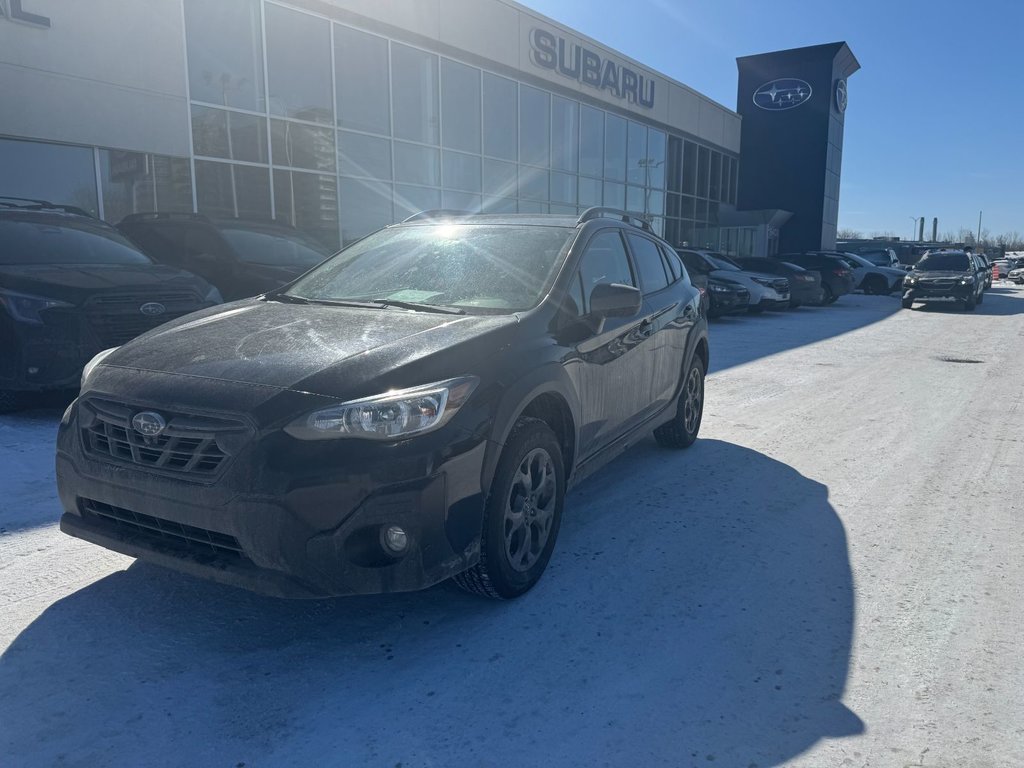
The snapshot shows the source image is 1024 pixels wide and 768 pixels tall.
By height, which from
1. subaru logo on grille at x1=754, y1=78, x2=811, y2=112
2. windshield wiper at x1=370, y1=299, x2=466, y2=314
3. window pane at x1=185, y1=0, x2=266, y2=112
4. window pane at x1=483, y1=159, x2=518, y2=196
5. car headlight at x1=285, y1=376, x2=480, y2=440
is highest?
subaru logo on grille at x1=754, y1=78, x2=811, y2=112

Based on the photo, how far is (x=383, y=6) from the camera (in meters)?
16.1

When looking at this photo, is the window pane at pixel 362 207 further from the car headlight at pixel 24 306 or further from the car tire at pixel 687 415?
the car tire at pixel 687 415

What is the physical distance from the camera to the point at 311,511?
2598mm

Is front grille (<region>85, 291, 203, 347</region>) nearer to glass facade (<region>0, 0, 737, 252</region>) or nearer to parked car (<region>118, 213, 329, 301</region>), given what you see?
parked car (<region>118, 213, 329, 301</region>)

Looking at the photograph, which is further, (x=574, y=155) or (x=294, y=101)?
(x=574, y=155)

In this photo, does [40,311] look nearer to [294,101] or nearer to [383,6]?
[294,101]

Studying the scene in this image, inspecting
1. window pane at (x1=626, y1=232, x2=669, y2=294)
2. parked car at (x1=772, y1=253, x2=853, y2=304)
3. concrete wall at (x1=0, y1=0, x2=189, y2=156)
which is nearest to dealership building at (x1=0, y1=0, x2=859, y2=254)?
concrete wall at (x1=0, y1=0, x2=189, y2=156)

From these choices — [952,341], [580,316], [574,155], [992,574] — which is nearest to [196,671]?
[580,316]

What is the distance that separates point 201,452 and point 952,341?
13794 mm

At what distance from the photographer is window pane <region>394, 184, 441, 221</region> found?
17422 millimetres

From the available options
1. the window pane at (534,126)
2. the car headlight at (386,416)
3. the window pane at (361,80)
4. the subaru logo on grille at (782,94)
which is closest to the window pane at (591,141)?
the window pane at (534,126)

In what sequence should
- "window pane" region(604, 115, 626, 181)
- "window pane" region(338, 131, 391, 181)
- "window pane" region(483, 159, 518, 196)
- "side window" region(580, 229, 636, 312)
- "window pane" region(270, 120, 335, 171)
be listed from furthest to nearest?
"window pane" region(604, 115, 626, 181) → "window pane" region(483, 159, 518, 196) → "window pane" region(338, 131, 391, 181) → "window pane" region(270, 120, 335, 171) → "side window" region(580, 229, 636, 312)

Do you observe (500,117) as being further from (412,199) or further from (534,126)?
(412,199)

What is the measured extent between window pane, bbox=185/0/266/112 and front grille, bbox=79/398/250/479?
1191cm
